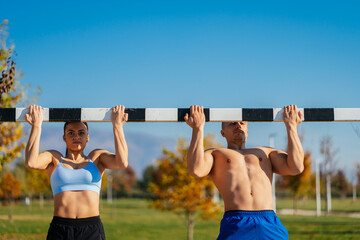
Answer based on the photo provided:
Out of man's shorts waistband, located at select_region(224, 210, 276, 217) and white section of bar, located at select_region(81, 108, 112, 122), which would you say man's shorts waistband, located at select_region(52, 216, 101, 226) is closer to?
white section of bar, located at select_region(81, 108, 112, 122)

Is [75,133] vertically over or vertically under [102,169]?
over

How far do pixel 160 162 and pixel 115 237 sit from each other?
525 centimetres

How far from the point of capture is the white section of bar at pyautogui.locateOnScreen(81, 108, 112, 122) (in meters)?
3.31

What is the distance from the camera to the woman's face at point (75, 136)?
336cm

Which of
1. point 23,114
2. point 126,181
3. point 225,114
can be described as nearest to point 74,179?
point 23,114

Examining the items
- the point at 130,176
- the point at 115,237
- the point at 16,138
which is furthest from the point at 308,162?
the point at 130,176

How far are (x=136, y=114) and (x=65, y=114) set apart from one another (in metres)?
0.55

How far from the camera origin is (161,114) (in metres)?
3.35

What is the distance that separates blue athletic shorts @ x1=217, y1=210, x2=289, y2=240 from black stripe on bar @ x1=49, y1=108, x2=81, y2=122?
1386 mm

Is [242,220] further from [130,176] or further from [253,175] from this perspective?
[130,176]

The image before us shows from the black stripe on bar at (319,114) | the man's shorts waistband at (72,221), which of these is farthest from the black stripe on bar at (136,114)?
the black stripe on bar at (319,114)

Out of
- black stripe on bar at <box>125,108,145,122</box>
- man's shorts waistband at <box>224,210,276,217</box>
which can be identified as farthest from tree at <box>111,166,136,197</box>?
man's shorts waistband at <box>224,210,276,217</box>

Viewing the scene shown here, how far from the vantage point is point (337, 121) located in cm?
356

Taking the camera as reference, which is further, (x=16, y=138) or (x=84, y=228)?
(x=16, y=138)
